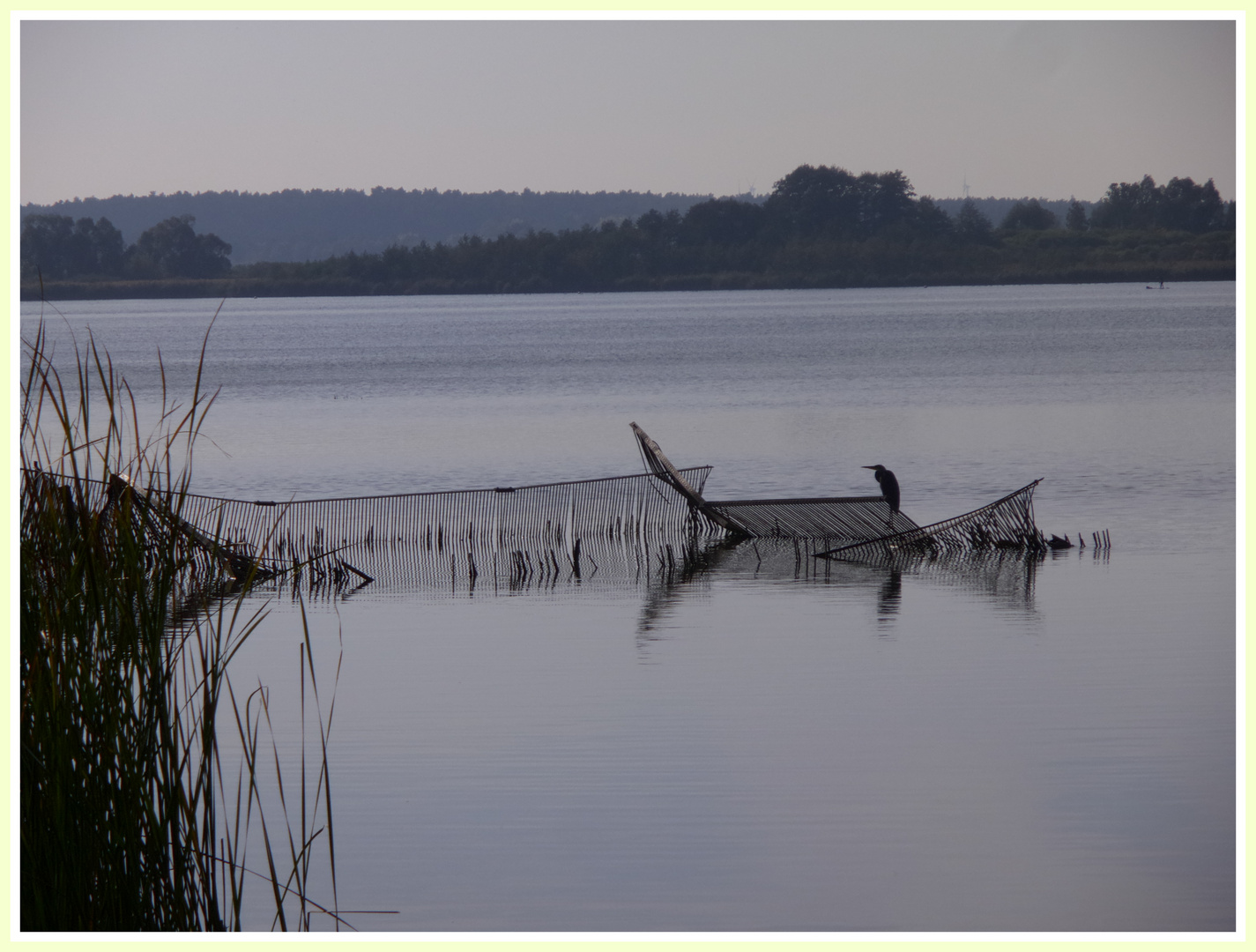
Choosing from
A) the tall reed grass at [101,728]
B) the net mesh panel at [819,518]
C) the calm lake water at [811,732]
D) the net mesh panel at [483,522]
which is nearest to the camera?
the tall reed grass at [101,728]

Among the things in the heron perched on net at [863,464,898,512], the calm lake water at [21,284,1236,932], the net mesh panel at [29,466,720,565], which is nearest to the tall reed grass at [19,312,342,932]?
the calm lake water at [21,284,1236,932]

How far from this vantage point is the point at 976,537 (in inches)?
483

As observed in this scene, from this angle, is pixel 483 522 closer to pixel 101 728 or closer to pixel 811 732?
pixel 811 732

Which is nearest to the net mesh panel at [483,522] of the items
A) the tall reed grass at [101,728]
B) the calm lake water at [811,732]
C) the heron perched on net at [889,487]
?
the calm lake water at [811,732]

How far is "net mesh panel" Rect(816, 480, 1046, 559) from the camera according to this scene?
12086mm

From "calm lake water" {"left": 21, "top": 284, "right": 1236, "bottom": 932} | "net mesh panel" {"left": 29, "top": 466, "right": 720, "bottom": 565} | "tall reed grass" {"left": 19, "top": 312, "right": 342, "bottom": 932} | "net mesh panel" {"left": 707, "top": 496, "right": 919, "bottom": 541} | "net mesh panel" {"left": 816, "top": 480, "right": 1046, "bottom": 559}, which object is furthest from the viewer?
"net mesh panel" {"left": 707, "top": 496, "right": 919, "bottom": 541}

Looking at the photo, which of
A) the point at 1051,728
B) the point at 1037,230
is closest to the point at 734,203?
the point at 1037,230

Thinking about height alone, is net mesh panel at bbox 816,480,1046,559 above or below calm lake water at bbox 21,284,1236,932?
above

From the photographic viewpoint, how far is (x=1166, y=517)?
15.3 meters

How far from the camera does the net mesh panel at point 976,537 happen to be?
39.7 ft

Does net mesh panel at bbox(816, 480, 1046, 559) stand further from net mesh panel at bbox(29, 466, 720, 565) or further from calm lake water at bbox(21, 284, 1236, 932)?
net mesh panel at bbox(29, 466, 720, 565)

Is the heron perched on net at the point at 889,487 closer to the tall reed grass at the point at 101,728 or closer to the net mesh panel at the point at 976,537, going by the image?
the net mesh panel at the point at 976,537

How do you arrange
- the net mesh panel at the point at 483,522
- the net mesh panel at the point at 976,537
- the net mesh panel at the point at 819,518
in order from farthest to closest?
the net mesh panel at the point at 819,518, the net mesh panel at the point at 483,522, the net mesh panel at the point at 976,537
